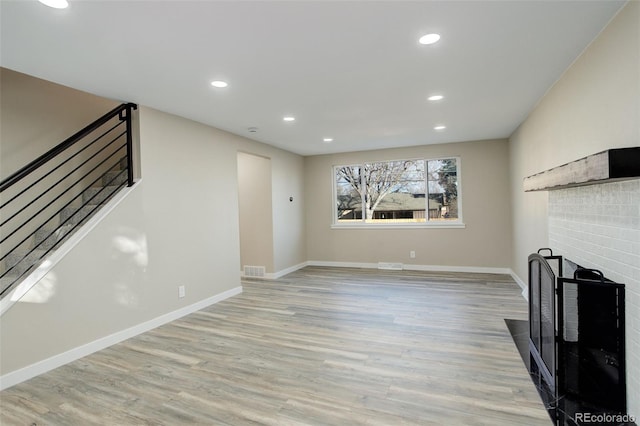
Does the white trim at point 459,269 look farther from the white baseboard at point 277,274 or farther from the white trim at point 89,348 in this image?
the white trim at point 89,348

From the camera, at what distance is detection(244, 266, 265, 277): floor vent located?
20.5 ft

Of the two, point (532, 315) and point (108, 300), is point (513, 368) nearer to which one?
point (532, 315)

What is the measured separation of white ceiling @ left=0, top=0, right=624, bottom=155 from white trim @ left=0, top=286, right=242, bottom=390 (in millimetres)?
2309

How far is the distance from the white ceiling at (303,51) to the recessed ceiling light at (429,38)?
0.06 m

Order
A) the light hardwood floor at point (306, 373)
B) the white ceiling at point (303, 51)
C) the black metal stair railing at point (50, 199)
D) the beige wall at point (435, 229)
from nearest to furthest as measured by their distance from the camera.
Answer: the white ceiling at point (303, 51) < the light hardwood floor at point (306, 373) < the black metal stair railing at point (50, 199) < the beige wall at point (435, 229)

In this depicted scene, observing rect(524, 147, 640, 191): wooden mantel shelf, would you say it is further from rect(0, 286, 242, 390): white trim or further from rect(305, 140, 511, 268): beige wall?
rect(305, 140, 511, 268): beige wall

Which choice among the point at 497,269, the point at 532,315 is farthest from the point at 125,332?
the point at 497,269

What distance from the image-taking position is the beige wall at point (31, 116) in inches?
134

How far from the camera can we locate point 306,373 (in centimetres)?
261

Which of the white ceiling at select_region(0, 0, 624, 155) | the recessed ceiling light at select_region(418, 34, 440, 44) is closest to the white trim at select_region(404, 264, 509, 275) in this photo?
the white ceiling at select_region(0, 0, 624, 155)

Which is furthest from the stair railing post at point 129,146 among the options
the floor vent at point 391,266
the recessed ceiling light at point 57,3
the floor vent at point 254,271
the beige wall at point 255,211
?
the floor vent at point 391,266

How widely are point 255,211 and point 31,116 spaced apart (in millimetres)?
3383

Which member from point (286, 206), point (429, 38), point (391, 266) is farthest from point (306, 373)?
point (391, 266)

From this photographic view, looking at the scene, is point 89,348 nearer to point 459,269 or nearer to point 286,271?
point 286,271
